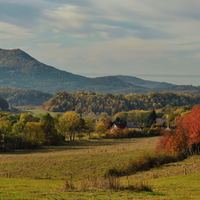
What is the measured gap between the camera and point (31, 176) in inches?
1469

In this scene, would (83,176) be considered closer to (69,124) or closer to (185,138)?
(185,138)

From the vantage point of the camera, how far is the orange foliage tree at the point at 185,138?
48.5 m

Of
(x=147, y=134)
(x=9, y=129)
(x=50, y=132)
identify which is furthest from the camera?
(x=147, y=134)

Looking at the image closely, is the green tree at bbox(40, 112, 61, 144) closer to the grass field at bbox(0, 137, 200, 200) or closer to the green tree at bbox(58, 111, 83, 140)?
the green tree at bbox(58, 111, 83, 140)

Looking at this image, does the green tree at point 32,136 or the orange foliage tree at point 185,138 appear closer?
the orange foliage tree at point 185,138

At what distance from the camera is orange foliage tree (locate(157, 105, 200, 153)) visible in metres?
48.5

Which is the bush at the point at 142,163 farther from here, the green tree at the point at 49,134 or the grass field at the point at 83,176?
the green tree at the point at 49,134

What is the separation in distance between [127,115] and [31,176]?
13194cm

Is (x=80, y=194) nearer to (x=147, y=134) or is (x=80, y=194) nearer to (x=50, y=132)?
(x=50, y=132)

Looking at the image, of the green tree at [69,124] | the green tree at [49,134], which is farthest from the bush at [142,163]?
the green tree at [69,124]

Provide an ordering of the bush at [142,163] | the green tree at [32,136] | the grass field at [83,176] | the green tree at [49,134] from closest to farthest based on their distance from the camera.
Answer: the grass field at [83,176]
the bush at [142,163]
the green tree at [32,136]
the green tree at [49,134]

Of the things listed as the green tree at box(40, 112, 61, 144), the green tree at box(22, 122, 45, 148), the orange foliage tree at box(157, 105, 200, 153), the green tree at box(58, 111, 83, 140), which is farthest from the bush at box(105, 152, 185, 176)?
the green tree at box(58, 111, 83, 140)

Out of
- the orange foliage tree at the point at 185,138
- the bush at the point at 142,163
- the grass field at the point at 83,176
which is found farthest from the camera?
the orange foliage tree at the point at 185,138

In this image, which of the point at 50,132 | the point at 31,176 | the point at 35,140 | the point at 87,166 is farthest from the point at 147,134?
the point at 31,176
